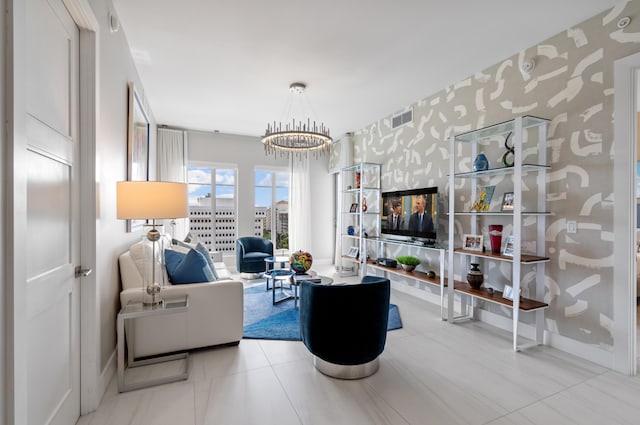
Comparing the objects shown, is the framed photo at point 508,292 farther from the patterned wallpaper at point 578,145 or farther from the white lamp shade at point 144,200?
the white lamp shade at point 144,200

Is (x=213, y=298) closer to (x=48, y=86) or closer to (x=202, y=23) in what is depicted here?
(x=48, y=86)

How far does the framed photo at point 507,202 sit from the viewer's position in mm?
2994

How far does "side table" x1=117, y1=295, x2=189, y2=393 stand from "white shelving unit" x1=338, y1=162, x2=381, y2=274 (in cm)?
321


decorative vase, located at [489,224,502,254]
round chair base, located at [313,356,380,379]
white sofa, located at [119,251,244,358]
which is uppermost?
decorative vase, located at [489,224,502,254]

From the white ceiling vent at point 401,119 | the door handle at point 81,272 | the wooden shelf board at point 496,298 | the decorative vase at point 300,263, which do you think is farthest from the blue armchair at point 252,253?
the door handle at point 81,272

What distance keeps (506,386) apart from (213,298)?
2371mm

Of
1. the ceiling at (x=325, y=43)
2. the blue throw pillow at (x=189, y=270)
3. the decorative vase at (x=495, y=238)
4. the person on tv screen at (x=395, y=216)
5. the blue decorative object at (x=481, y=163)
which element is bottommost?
the blue throw pillow at (x=189, y=270)

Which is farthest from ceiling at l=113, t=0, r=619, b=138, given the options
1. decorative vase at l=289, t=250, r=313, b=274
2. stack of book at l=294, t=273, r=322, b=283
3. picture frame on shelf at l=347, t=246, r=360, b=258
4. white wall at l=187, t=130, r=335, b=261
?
picture frame on shelf at l=347, t=246, r=360, b=258

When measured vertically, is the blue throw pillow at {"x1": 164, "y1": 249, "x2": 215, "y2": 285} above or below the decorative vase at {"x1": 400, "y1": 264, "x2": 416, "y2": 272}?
above

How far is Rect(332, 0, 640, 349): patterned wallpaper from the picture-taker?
241 cm

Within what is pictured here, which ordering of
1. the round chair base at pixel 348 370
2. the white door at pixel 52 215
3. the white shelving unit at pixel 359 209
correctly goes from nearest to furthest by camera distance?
the white door at pixel 52 215
the round chair base at pixel 348 370
the white shelving unit at pixel 359 209

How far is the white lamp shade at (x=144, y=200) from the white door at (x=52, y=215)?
12.8 inches

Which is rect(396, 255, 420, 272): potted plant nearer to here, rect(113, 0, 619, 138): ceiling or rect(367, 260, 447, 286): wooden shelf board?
rect(367, 260, 447, 286): wooden shelf board

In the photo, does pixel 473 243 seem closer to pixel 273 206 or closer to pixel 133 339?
pixel 133 339
